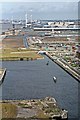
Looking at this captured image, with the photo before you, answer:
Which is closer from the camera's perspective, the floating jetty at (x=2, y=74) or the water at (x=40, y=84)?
the water at (x=40, y=84)

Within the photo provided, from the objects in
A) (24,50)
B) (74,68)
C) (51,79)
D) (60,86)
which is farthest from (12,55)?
(60,86)

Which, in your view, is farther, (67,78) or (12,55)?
(12,55)

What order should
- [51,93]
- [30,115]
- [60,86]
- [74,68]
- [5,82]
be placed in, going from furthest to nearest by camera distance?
[74,68], [5,82], [60,86], [51,93], [30,115]

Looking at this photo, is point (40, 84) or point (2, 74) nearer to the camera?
point (40, 84)

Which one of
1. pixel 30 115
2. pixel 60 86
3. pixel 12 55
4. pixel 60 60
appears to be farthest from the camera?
pixel 12 55

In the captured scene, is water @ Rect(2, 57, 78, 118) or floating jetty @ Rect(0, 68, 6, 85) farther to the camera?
floating jetty @ Rect(0, 68, 6, 85)

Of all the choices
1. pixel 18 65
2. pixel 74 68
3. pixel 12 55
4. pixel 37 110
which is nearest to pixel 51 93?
pixel 37 110

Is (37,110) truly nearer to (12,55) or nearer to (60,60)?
(60,60)
